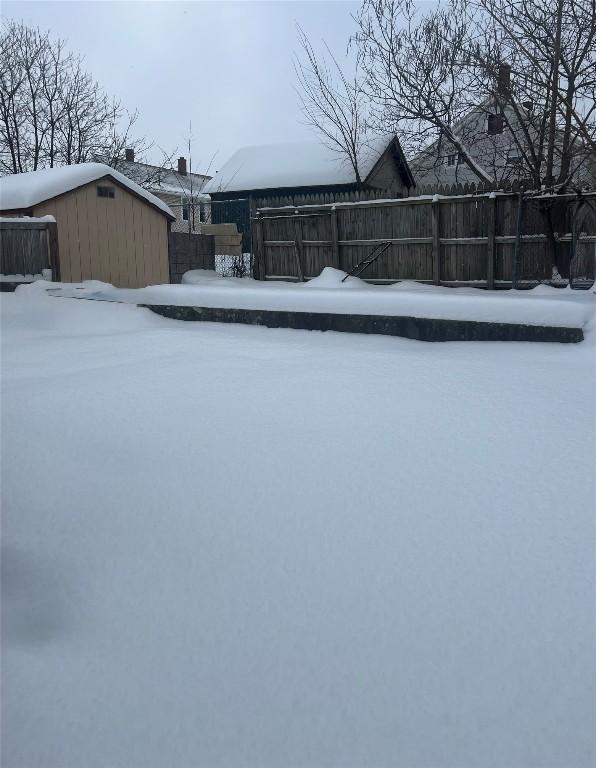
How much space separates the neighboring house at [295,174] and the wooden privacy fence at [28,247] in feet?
35.0

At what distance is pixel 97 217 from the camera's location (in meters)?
12.8

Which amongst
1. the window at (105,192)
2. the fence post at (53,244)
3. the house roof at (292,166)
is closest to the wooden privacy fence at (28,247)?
the fence post at (53,244)

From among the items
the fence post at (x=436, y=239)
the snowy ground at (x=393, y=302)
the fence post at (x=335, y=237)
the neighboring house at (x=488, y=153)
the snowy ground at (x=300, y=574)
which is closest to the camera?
the snowy ground at (x=300, y=574)

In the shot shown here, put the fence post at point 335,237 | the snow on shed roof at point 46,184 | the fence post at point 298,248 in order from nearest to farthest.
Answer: the snow on shed roof at point 46,184
the fence post at point 335,237
the fence post at point 298,248

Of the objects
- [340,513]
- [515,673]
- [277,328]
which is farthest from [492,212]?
[515,673]

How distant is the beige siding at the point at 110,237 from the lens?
479 inches

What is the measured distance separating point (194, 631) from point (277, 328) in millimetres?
4782

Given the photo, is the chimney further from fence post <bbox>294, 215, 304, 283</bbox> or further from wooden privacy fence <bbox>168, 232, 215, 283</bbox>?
wooden privacy fence <bbox>168, 232, 215, 283</bbox>

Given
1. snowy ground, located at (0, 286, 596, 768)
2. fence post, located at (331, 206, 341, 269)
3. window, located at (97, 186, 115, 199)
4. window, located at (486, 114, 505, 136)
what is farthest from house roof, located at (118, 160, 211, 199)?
snowy ground, located at (0, 286, 596, 768)

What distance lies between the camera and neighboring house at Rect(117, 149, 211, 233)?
92.7 feet

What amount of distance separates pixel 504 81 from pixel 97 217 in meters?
8.34

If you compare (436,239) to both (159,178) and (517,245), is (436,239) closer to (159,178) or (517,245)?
(517,245)

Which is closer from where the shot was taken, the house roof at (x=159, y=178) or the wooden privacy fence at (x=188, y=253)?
the wooden privacy fence at (x=188, y=253)

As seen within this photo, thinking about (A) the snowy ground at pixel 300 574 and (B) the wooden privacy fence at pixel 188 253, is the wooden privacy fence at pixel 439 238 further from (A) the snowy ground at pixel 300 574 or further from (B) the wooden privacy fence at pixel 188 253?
(A) the snowy ground at pixel 300 574
